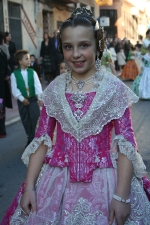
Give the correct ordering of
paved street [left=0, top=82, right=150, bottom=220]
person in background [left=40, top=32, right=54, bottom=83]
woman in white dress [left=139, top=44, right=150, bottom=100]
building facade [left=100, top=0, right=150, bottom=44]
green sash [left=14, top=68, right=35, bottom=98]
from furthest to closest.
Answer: building facade [left=100, top=0, right=150, bottom=44]
person in background [left=40, top=32, right=54, bottom=83]
woman in white dress [left=139, top=44, right=150, bottom=100]
green sash [left=14, top=68, right=35, bottom=98]
paved street [left=0, top=82, right=150, bottom=220]

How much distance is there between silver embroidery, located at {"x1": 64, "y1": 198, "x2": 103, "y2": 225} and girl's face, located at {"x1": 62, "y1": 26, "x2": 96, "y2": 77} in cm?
69

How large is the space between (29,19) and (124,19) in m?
19.0

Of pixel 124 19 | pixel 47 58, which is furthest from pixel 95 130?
pixel 124 19

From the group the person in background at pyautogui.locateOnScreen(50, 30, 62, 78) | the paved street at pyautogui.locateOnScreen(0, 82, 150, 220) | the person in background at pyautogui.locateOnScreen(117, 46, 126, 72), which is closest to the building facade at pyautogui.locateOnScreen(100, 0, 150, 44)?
the person in background at pyautogui.locateOnScreen(117, 46, 126, 72)

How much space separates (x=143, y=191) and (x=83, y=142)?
1.38 feet

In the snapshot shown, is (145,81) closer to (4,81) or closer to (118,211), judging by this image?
(4,81)

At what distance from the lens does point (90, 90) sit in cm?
216

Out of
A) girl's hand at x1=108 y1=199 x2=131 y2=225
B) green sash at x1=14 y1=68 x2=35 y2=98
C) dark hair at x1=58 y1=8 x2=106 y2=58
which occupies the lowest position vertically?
girl's hand at x1=108 y1=199 x2=131 y2=225

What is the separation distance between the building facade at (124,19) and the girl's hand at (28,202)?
30.8 m

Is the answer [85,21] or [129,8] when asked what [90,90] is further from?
[129,8]

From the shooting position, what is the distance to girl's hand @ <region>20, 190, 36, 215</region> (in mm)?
2086

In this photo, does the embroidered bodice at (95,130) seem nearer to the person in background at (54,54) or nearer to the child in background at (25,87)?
the child in background at (25,87)

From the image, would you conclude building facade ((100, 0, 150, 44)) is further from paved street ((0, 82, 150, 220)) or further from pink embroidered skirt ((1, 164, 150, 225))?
pink embroidered skirt ((1, 164, 150, 225))

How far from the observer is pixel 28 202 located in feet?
6.88
